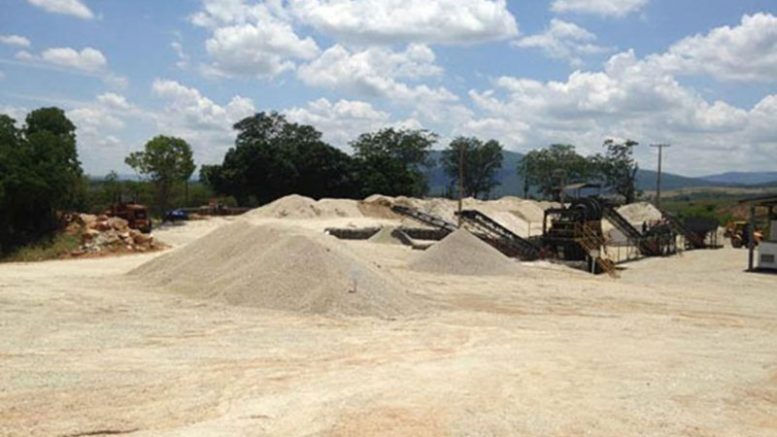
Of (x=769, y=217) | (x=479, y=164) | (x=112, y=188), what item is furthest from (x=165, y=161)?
(x=479, y=164)

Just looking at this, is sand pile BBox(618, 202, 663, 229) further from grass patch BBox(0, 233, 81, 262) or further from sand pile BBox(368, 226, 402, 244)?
grass patch BBox(0, 233, 81, 262)

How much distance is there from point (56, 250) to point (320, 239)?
16473mm

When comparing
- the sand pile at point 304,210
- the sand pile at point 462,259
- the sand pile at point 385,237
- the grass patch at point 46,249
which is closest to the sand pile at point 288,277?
the sand pile at point 462,259

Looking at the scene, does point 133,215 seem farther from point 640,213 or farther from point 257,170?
point 640,213

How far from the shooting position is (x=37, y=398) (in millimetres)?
9938

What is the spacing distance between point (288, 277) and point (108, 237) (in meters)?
17.0

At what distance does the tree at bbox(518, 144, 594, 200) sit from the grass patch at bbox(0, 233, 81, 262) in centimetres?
6216

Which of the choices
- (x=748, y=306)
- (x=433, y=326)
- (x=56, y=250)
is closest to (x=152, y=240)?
(x=56, y=250)

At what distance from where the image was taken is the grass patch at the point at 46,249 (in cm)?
3133

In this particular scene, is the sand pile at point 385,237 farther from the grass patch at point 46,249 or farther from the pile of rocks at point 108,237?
the grass patch at point 46,249

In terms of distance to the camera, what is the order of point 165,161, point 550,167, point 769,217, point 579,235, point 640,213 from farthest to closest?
point 550,167 < point 640,213 < point 165,161 < point 769,217 < point 579,235

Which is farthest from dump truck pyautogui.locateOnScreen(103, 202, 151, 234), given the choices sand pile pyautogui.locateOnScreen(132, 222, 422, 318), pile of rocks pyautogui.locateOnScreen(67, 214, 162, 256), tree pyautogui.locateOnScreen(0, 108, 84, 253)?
sand pile pyautogui.locateOnScreen(132, 222, 422, 318)

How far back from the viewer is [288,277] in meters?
20.0

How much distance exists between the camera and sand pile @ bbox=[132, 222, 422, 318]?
18750 mm
